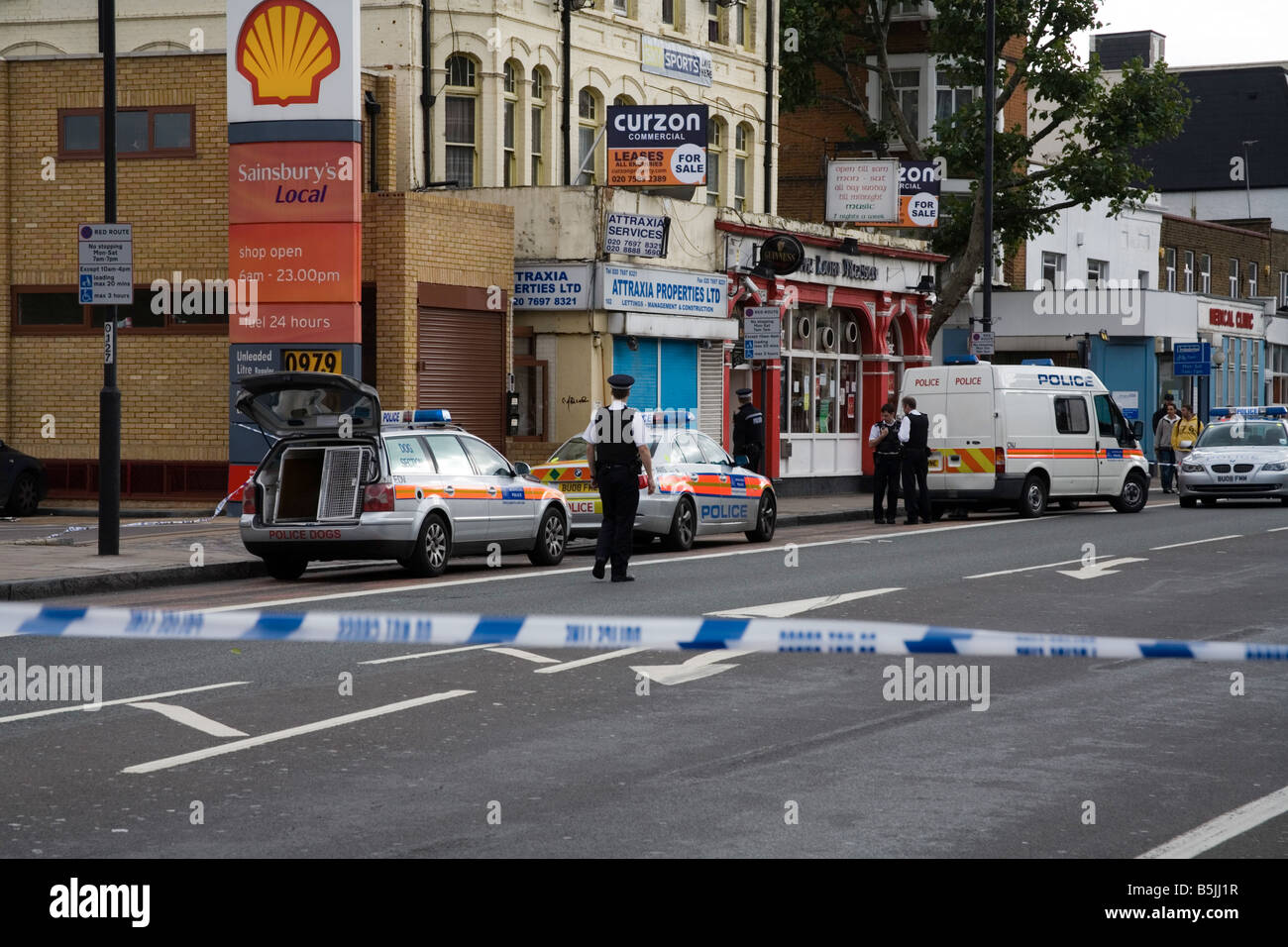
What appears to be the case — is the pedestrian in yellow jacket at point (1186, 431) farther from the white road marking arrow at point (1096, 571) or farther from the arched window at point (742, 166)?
the white road marking arrow at point (1096, 571)

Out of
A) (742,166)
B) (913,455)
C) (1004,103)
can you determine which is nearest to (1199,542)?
(913,455)

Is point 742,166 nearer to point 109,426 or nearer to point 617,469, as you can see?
point 109,426

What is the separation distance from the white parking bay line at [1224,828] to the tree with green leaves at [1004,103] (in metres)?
33.1

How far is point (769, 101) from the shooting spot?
38.1 metres

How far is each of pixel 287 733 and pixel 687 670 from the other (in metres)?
2.98

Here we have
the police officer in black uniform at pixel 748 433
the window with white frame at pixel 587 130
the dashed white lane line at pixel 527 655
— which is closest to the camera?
the dashed white lane line at pixel 527 655

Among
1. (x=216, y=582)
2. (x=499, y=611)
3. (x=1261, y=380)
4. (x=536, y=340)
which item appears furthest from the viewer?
(x=1261, y=380)

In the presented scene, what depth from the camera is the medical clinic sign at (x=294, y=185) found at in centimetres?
2469

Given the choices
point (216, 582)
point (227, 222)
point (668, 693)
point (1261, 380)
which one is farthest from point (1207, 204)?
point (668, 693)

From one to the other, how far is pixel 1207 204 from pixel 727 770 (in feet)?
226

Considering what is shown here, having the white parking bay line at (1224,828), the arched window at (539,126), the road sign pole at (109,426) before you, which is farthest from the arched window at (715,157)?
the white parking bay line at (1224,828)

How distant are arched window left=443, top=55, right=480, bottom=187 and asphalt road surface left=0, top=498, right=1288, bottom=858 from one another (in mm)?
16313
